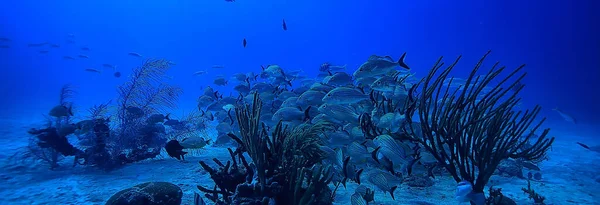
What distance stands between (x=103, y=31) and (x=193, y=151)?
176 meters

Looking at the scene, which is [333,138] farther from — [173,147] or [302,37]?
[302,37]

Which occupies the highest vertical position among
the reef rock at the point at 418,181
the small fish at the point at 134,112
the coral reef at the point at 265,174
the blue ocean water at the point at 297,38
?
the blue ocean water at the point at 297,38

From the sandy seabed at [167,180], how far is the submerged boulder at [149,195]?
1.87 ft

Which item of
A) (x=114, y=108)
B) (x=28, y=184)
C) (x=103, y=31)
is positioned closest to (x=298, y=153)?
(x=28, y=184)

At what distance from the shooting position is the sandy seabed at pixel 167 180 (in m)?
5.85

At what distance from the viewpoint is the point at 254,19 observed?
159 m

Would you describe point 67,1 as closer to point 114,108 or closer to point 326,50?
point 326,50

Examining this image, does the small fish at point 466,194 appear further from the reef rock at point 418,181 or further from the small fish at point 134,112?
the small fish at point 134,112

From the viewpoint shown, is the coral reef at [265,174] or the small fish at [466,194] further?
the coral reef at [265,174]

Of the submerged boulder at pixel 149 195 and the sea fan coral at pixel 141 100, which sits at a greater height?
the sea fan coral at pixel 141 100

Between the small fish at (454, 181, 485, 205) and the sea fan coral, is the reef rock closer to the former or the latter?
the small fish at (454, 181, 485, 205)

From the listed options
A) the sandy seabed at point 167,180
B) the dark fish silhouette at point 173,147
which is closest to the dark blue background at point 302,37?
the sandy seabed at point 167,180

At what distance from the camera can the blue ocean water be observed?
49281 mm

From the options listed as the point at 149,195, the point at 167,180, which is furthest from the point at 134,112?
the point at 149,195
